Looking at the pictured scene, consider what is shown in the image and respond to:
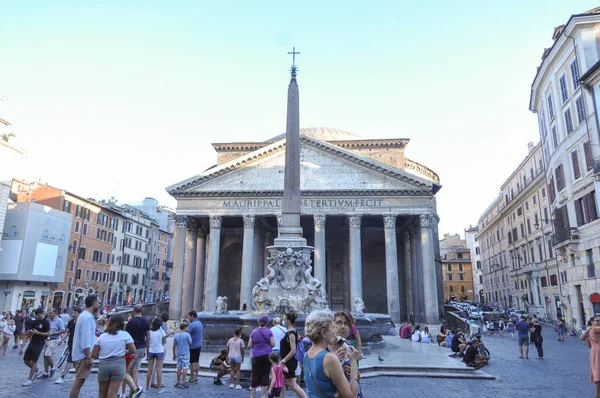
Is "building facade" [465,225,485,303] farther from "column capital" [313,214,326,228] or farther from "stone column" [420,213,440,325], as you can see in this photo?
"column capital" [313,214,326,228]

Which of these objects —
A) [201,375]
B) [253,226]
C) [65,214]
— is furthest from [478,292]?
[201,375]

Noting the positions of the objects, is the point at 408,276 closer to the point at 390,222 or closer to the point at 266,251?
the point at 390,222

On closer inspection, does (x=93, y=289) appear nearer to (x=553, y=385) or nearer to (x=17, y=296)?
(x=17, y=296)

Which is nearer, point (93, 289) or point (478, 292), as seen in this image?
point (93, 289)

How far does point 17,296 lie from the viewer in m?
30.9

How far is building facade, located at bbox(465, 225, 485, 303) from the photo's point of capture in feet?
206

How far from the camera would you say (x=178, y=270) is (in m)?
28.3

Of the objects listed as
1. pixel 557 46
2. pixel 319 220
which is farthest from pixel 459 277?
pixel 557 46

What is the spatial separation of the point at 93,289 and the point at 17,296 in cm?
956

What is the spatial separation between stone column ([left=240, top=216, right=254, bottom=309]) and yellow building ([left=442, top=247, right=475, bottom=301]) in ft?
158

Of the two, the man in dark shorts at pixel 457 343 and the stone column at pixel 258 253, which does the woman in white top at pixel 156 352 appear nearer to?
the man in dark shorts at pixel 457 343

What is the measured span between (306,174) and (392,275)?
8447 mm

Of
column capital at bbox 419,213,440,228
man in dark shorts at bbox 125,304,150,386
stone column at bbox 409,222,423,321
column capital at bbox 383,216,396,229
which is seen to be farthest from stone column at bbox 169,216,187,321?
man in dark shorts at bbox 125,304,150,386

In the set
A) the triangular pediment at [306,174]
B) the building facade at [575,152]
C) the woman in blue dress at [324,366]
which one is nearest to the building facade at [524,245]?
the building facade at [575,152]
